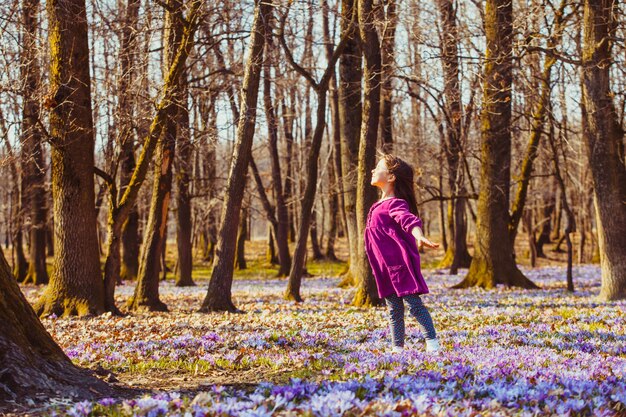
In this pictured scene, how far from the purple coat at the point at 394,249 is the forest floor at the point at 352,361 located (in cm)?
77

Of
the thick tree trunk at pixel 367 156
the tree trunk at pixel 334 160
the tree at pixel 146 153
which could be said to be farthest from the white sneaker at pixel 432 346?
the tree trunk at pixel 334 160

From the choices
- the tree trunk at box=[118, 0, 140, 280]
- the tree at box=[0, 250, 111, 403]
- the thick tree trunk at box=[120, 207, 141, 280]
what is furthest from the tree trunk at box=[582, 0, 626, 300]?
the thick tree trunk at box=[120, 207, 141, 280]

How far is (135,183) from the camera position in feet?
44.2

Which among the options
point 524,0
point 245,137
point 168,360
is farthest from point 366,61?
point 524,0

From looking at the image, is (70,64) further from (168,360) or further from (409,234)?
(409,234)

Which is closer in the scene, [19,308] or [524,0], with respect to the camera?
[19,308]

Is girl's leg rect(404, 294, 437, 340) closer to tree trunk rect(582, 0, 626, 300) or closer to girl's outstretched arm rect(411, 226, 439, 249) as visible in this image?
girl's outstretched arm rect(411, 226, 439, 249)

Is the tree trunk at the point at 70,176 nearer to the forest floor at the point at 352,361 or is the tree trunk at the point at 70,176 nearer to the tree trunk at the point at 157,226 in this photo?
the forest floor at the point at 352,361

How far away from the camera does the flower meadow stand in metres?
4.81

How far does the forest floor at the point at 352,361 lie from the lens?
4828mm

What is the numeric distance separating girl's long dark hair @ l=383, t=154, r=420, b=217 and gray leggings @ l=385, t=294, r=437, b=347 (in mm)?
1062

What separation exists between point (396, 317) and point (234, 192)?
22.3 ft

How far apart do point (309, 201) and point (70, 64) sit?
19.9ft

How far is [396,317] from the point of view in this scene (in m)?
7.50
